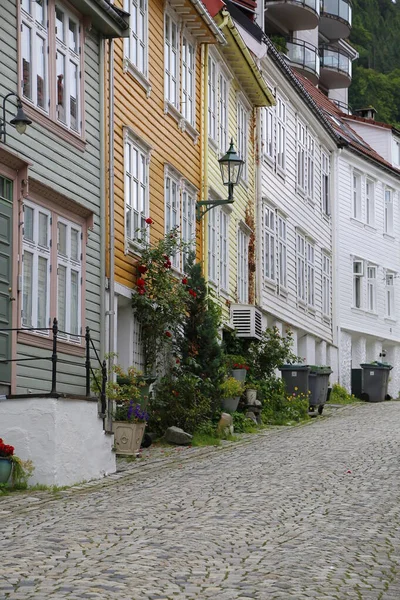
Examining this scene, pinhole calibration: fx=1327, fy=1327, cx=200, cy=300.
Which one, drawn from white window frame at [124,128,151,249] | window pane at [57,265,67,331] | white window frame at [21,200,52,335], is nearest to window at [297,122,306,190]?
white window frame at [124,128,151,249]

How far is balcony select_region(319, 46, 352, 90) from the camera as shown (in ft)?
183

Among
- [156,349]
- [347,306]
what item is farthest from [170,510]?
[347,306]

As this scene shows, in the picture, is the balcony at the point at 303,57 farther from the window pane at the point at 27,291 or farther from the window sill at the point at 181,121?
the window pane at the point at 27,291

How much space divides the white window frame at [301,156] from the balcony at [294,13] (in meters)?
11.9

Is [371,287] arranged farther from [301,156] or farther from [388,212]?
[301,156]

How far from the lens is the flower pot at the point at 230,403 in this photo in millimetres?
23469

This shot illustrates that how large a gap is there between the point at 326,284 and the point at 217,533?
28.5 meters

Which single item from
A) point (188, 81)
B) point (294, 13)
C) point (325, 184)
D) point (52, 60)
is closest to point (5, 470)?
point (52, 60)

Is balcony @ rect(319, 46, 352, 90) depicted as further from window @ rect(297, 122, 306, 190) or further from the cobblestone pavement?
the cobblestone pavement

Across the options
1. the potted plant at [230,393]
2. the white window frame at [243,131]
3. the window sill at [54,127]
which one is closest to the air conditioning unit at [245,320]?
the potted plant at [230,393]

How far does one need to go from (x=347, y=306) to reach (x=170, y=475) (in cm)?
2582

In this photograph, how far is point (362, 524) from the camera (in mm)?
12328

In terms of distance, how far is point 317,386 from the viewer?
94.3 feet

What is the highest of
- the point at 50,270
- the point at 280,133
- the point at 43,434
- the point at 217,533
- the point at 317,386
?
the point at 280,133
